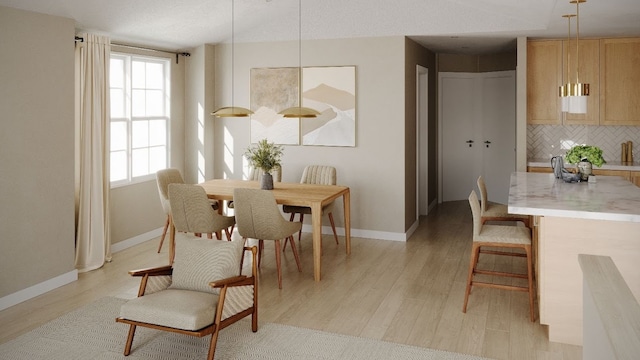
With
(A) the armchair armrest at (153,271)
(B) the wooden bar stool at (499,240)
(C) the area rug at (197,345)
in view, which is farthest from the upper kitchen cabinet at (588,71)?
(A) the armchair armrest at (153,271)

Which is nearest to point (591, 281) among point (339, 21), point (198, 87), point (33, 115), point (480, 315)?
point (480, 315)

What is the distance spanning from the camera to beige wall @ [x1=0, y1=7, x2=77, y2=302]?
4.42 m

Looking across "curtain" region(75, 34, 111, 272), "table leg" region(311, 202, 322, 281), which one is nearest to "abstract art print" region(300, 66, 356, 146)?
"table leg" region(311, 202, 322, 281)

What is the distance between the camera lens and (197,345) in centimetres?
375

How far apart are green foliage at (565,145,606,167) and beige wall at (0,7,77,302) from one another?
4.63 metres

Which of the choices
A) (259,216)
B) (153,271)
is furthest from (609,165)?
(153,271)

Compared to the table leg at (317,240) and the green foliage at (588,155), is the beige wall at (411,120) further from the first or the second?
the green foliage at (588,155)

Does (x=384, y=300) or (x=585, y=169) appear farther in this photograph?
(x=585, y=169)

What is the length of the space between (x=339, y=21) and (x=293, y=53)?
0.79 metres

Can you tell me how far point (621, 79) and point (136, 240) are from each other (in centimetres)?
600

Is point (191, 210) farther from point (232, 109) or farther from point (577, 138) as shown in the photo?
point (577, 138)

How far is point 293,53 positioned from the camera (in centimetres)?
711

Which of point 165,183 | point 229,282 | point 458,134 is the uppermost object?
point 458,134

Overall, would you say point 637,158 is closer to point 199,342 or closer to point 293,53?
point 293,53
